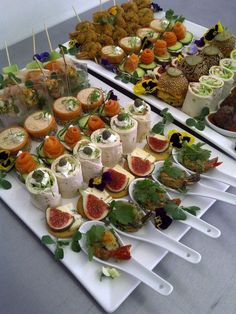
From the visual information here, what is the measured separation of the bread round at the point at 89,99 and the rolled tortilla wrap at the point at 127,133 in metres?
0.32

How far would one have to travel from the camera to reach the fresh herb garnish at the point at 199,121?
2.39 meters

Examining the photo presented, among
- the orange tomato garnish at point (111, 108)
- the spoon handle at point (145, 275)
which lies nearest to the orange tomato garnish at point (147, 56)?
→ the orange tomato garnish at point (111, 108)

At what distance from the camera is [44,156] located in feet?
7.00

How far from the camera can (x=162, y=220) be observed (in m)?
1.79

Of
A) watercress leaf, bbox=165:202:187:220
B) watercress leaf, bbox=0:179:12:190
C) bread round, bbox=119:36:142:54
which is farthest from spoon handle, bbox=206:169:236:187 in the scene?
bread round, bbox=119:36:142:54

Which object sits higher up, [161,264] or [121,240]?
[121,240]

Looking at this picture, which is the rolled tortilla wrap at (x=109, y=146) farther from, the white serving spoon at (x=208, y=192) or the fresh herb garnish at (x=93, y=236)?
the fresh herb garnish at (x=93, y=236)

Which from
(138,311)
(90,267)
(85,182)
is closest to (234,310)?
(138,311)

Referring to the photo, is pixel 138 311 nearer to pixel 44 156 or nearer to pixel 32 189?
pixel 32 189

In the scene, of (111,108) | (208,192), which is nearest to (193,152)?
(208,192)

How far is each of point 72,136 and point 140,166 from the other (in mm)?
489

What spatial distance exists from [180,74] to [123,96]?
475mm

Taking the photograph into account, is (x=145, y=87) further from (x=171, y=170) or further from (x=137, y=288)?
(x=137, y=288)

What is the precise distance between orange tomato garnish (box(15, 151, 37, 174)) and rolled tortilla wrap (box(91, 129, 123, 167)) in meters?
0.40
